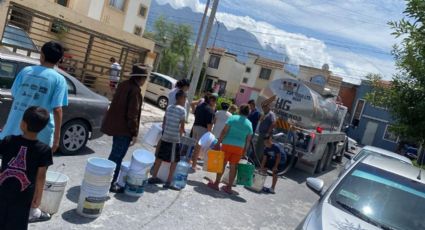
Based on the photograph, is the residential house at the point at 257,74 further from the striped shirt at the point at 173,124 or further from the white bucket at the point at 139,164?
the white bucket at the point at 139,164

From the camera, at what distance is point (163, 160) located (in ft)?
23.0

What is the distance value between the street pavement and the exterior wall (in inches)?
1161

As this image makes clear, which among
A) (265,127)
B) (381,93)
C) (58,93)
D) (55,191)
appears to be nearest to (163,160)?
(55,191)

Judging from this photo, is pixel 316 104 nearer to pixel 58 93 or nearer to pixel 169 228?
pixel 169 228

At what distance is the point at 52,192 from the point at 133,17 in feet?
117

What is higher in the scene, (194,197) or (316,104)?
(316,104)

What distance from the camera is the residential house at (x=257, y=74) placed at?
51.8m

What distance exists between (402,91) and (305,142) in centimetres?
605

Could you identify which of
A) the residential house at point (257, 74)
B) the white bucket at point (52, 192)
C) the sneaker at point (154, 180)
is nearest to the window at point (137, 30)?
the residential house at point (257, 74)

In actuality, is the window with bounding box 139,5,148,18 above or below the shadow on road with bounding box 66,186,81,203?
above

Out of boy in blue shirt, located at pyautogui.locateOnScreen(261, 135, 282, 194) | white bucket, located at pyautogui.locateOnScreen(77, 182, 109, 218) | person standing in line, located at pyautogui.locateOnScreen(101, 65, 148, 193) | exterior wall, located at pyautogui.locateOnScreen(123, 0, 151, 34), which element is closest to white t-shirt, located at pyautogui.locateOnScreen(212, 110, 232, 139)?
boy in blue shirt, located at pyautogui.locateOnScreen(261, 135, 282, 194)

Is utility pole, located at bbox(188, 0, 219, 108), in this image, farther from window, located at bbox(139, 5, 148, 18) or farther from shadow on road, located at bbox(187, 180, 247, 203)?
window, located at bbox(139, 5, 148, 18)

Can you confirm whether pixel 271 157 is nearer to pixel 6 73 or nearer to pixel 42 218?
pixel 6 73

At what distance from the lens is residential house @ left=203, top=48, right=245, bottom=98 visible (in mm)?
54750
